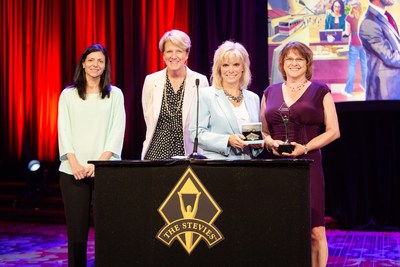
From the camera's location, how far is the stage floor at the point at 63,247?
4.80m

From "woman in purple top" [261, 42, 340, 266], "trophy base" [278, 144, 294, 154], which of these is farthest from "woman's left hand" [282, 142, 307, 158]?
"trophy base" [278, 144, 294, 154]

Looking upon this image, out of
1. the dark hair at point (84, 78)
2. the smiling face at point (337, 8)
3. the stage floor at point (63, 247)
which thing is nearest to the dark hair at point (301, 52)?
the dark hair at point (84, 78)

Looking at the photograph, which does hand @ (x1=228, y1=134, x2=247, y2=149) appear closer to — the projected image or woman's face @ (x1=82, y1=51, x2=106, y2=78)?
woman's face @ (x1=82, y1=51, x2=106, y2=78)

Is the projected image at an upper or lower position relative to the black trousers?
upper

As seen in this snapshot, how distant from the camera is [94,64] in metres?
3.50

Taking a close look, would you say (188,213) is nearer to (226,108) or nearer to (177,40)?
(226,108)

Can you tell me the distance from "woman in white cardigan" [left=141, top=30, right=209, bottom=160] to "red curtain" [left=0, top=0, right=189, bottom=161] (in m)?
3.60

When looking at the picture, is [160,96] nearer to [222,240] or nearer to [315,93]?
[315,93]

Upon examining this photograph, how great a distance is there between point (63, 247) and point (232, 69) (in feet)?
9.76

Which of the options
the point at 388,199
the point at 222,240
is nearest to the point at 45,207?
the point at 388,199

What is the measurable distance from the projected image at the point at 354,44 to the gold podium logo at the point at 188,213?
3903 mm

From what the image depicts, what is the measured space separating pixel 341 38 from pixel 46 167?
416cm

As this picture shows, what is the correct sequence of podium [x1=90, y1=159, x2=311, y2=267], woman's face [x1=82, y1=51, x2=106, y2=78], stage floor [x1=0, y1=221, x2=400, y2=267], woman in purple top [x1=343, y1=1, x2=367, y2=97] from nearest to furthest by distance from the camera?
1. podium [x1=90, y1=159, x2=311, y2=267]
2. woman's face [x1=82, y1=51, x2=106, y2=78]
3. stage floor [x1=0, y1=221, x2=400, y2=267]
4. woman in purple top [x1=343, y1=1, x2=367, y2=97]

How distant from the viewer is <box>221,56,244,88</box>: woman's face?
3336 mm
